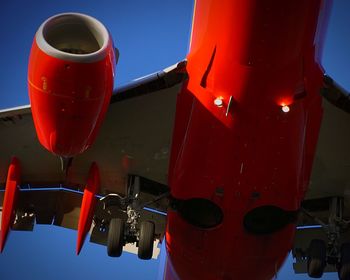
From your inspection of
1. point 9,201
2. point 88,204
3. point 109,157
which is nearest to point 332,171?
point 109,157

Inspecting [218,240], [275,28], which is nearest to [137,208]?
[218,240]

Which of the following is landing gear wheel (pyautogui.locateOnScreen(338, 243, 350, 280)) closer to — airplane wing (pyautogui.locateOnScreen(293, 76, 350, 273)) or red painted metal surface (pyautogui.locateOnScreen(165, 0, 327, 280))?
airplane wing (pyautogui.locateOnScreen(293, 76, 350, 273))

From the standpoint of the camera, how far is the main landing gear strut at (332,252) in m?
11.9

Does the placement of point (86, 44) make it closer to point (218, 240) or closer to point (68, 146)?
point (68, 146)

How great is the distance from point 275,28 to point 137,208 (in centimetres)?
534

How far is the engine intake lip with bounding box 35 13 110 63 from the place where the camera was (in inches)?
352

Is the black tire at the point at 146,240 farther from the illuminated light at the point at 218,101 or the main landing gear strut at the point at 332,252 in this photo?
the illuminated light at the point at 218,101

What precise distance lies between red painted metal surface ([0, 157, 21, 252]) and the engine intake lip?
4.16m

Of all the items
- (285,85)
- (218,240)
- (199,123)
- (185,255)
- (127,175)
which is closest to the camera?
(285,85)

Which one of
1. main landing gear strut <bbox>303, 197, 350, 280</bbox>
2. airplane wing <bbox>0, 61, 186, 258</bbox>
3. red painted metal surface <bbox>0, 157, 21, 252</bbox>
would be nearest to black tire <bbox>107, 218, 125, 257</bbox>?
airplane wing <bbox>0, 61, 186, 258</bbox>

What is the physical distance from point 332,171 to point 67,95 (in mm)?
6076

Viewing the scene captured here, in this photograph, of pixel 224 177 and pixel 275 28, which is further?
pixel 224 177

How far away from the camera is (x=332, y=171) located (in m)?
12.0

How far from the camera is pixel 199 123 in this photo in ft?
31.0
